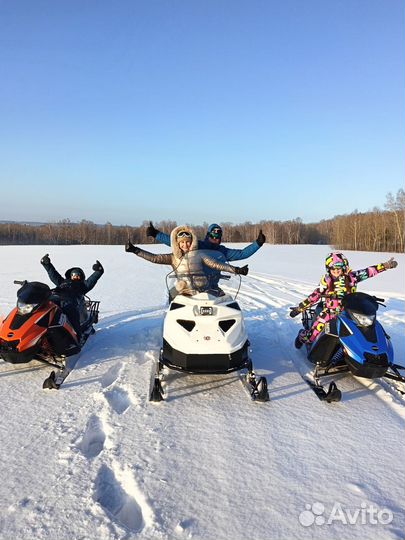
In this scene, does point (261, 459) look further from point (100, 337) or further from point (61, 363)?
point (100, 337)

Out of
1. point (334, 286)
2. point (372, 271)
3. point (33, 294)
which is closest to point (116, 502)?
point (33, 294)

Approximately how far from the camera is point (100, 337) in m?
6.70

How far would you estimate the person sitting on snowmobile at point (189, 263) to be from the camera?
16.3ft

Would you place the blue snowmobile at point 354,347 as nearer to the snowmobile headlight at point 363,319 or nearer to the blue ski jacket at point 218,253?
the snowmobile headlight at point 363,319

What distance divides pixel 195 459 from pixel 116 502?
0.72 metres

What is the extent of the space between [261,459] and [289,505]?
1.71ft

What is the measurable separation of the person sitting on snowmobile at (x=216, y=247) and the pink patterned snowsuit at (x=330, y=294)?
1.18m

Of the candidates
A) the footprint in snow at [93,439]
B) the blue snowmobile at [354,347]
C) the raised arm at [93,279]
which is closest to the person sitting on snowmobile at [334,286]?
the blue snowmobile at [354,347]

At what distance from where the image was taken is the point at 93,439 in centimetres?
329

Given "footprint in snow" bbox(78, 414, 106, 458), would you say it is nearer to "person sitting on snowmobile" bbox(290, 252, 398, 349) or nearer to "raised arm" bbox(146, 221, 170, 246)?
"person sitting on snowmobile" bbox(290, 252, 398, 349)

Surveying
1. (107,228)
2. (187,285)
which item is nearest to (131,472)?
(187,285)

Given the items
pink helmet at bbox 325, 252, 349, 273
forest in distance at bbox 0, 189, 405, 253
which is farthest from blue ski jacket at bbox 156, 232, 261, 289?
forest in distance at bbox 0, 189, 405, 253

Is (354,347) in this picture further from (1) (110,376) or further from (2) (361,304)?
(1) (110,376)

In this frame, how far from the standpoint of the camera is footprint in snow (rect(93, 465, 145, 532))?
238 cm
